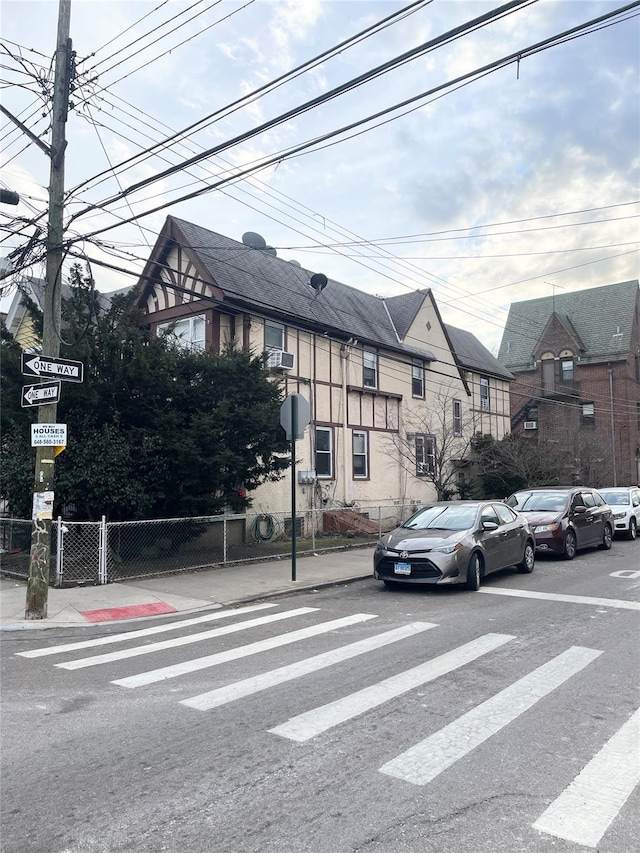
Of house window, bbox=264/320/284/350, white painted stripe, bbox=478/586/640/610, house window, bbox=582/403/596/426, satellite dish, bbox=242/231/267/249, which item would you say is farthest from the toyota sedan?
house window, bbox=582/403/596/426

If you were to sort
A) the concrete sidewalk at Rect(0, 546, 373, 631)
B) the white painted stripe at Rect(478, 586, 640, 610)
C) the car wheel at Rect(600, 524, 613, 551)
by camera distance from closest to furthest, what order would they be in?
1. the concrete sidewalk at Rect(0, 546, 373, 631)
2. the white painted stripe at Rect(478, 586, 640, 610)
3. the car wheel at Rect(600, 524, 613, 551)

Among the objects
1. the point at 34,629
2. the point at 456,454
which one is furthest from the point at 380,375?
the point at 34,629

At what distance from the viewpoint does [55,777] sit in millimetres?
4027

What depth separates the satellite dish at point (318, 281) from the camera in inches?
906

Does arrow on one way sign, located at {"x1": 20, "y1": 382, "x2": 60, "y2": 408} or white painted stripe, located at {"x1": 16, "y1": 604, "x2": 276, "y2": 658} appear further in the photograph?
arrow on one way sign, located at {"x1": 20, "y1": 382, "x2": 60, "y2": 408}

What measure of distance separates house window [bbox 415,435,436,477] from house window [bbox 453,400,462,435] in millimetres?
2381

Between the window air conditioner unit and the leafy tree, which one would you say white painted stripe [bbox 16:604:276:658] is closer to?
the leafy tree

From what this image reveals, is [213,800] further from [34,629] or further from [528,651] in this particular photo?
[34,629]

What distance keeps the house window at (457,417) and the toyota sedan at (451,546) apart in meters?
15.6

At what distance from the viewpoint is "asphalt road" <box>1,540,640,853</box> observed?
3.35m

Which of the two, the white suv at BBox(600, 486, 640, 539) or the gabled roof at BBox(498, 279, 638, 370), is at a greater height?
the gabled roof at BBox(498, 279, 638, 370)

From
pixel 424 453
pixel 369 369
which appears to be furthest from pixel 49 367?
pixel 424 453

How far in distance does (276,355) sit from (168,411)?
6181 millimetres

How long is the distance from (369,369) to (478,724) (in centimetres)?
1955
